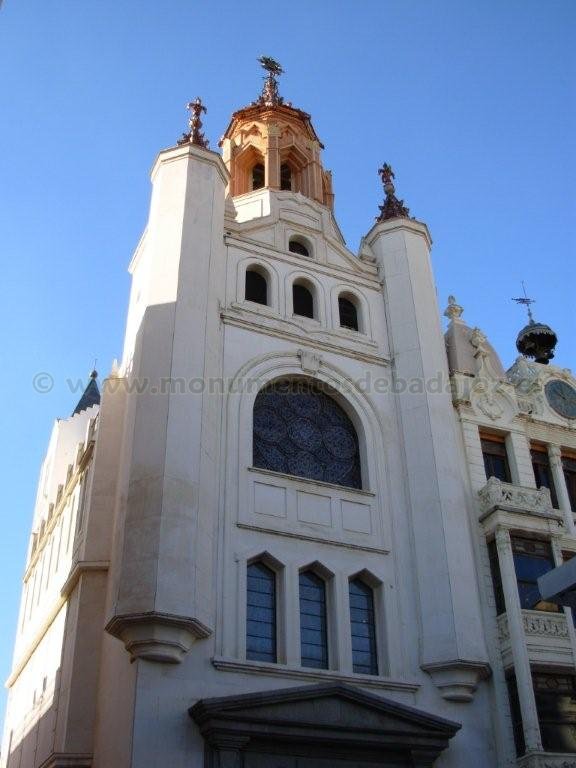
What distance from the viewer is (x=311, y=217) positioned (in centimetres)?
2997

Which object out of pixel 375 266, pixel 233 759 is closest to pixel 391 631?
pixel 233 759

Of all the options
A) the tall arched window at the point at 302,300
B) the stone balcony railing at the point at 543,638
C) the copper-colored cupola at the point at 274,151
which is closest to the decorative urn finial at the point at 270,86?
the copper-colored cupola at the point at 274,151

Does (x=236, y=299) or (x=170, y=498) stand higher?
(x=236, y=299)

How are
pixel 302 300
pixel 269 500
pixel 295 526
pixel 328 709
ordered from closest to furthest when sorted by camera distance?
pixel 328 709 < pixel 295 526 < pixel 269 500 < pixel 302 300

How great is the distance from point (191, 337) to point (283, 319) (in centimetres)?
383

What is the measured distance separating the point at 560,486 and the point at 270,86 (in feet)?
70.5

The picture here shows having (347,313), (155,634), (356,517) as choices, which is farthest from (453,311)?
(155,634)

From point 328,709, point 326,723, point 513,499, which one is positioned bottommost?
point 326,723

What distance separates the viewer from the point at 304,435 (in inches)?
942

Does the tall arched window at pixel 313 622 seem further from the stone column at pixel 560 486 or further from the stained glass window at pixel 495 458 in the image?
the stone column at pixel 560 486

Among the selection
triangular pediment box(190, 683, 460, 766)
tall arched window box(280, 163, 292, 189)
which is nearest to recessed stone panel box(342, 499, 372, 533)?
triangular pediment box(190, 683, 460, 766)

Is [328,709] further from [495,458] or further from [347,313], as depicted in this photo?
[347,313]

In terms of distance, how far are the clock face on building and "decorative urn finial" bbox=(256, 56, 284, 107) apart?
16244 millimetres

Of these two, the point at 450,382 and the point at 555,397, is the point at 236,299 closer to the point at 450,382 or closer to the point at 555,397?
the point at 450,382
